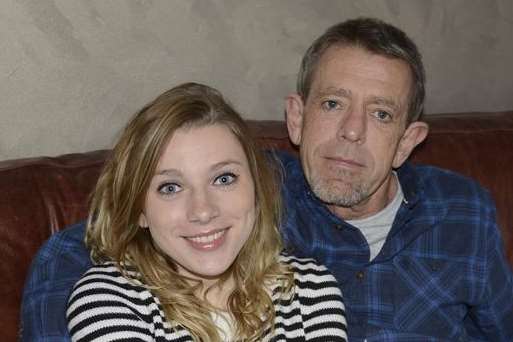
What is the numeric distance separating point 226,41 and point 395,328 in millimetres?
917

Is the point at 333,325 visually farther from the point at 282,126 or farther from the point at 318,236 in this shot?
the point at 282,126

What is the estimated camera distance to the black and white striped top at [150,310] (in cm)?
134

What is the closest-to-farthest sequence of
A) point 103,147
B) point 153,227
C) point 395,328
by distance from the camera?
1. point 153,227
2. point 395,328
3. point 103,147

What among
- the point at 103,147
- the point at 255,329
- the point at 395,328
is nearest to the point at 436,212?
the point at 395,328

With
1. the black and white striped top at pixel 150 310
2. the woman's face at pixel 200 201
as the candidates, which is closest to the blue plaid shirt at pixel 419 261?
the black and white striped top at pixel 150 310

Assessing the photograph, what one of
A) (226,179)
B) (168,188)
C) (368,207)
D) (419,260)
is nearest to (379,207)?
(368,207)

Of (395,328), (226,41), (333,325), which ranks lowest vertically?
(395,328)

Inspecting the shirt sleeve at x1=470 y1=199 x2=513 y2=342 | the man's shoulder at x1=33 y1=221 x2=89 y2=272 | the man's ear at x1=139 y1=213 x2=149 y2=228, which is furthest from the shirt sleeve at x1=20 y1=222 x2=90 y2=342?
the shirt sleeve at x1=470 y1=199 x2=513 y2=342

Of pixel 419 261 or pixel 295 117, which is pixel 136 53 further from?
pixel 419 261

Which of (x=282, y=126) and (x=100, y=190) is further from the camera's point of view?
(x=282, y=126)

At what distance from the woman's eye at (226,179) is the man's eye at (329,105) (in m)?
0.38

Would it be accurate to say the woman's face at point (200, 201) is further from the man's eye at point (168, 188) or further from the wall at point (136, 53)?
the wall at point (136, 53)

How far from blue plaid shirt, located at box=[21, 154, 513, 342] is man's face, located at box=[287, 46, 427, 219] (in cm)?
9

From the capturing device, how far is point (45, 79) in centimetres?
181
